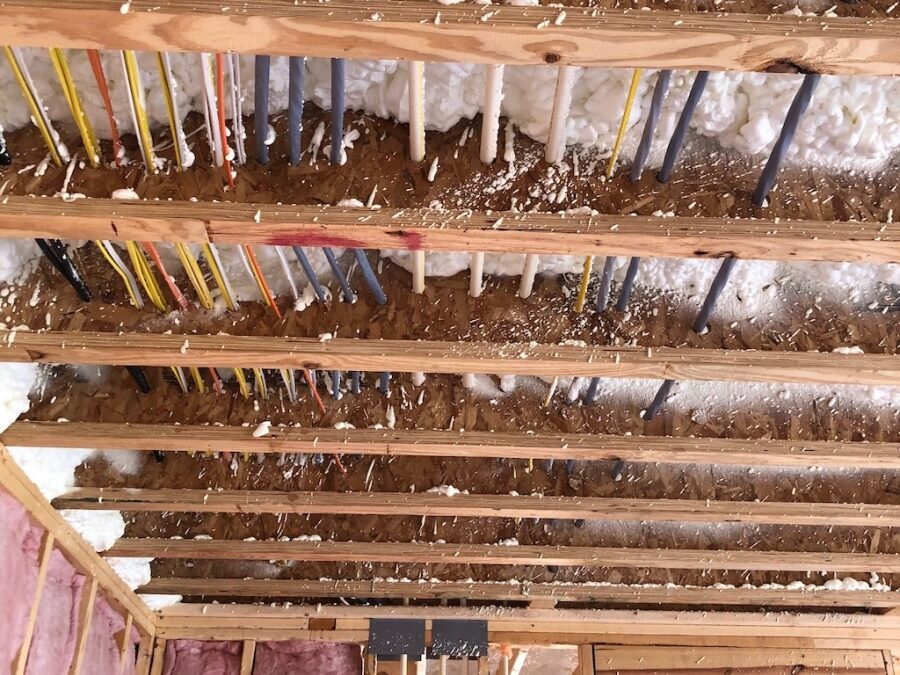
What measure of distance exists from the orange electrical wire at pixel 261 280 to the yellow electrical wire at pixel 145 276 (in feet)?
0.77

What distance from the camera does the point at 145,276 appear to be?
181 cm

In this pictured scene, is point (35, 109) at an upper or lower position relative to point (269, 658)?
upper

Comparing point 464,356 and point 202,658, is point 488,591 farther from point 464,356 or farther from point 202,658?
point 464,356

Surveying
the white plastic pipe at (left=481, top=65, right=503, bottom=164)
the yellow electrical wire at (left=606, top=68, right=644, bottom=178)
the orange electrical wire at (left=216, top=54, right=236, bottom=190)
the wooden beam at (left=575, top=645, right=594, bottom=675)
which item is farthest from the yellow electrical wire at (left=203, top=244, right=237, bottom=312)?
the wooden beam at (left=575, top=645, right=594, bottom=675)

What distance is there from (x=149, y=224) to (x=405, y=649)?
269 centimetres

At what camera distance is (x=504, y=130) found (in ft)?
5.27

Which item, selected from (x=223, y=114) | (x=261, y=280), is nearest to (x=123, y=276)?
(x=261, y=280)

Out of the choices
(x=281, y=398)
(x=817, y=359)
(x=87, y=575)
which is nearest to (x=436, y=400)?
(x=281, y=398)

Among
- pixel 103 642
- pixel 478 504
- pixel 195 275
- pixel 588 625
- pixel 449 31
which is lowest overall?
pixel 103 642

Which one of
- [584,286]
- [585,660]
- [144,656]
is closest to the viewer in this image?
[584,286]

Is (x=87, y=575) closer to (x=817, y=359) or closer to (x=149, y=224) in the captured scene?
(x=149, y=224)

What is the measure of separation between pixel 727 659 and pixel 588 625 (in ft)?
2.18

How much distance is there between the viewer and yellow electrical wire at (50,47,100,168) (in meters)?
1.40

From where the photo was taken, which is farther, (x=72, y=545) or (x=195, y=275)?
(x=72, y=545)
